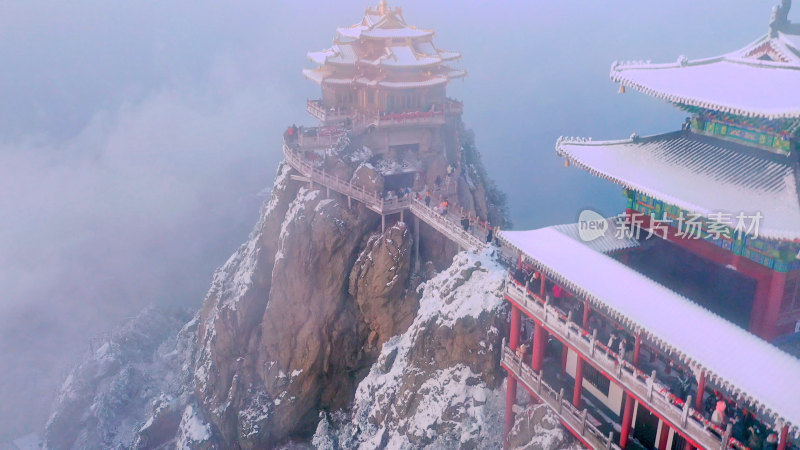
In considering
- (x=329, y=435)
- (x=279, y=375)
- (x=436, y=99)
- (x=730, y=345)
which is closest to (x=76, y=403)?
(x=279, y=375)

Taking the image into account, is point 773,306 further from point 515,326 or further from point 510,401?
point 510,401

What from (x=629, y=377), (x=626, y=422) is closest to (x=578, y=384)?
(x=626, y=422)

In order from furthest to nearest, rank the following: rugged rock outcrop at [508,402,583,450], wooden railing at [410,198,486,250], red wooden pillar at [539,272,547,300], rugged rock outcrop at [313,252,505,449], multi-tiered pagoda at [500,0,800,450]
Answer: wooden railing at [410,198,486,250]
rugged rock outcrop at [313,252,505,449]
red wooden pillar at [539,272,547,300]
rugged rock outcrop at [508,402,583,450]
multi-tiered pagoda at [500,0,800,450]

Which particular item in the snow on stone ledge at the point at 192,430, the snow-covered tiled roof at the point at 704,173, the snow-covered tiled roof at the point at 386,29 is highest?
the snow-covered tiled roof at the point at 386,29

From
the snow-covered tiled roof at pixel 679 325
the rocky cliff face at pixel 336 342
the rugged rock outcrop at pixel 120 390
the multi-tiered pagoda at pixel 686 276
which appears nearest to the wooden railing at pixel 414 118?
the rocky cliff face at pixel 336 342

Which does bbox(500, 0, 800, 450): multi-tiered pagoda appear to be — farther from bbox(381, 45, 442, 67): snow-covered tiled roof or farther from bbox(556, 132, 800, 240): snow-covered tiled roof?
bbox(381, 45, 442, 67): snow-covered tiled roof

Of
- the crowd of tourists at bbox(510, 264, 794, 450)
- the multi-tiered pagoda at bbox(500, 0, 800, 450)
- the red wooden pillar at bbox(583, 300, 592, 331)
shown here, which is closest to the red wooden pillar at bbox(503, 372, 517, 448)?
the multi-tiered pagoda at bbox(500, 0, 800, 450)

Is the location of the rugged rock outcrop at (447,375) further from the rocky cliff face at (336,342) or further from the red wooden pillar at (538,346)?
the red wooden pillar at (538,346)
